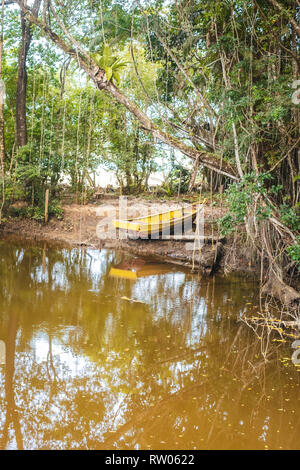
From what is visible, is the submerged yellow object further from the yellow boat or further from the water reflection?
the water reflection

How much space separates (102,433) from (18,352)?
1.42 m

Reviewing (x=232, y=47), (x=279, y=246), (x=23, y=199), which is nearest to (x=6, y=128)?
(x=23, y=199)

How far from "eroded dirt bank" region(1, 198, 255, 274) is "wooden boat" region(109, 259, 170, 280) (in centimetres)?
48

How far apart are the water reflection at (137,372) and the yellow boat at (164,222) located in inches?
89.1

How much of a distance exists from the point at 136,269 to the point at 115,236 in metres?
2.14

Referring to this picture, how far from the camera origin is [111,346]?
416 centimetres

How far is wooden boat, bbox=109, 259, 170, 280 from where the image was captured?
718cm

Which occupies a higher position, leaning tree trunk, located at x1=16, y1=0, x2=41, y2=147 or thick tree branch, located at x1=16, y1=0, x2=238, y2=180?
leaning tree trunk, located at x1=16, y1=0, x2=41, y2=147

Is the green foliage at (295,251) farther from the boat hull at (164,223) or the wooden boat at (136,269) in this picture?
the boat hull at (164,223)

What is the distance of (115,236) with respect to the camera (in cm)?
959

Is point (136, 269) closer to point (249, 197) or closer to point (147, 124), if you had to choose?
point (147, 124)

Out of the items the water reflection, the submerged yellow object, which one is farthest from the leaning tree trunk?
the water reflection

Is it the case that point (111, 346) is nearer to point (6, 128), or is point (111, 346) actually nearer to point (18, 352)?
point (18, 352)

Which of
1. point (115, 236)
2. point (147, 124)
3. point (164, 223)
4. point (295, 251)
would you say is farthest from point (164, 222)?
point (295, 251)
